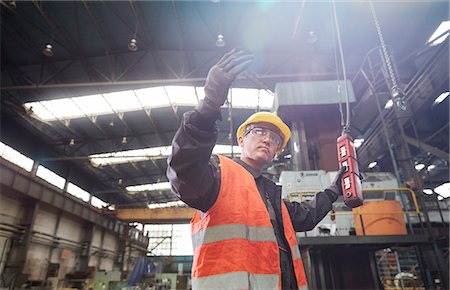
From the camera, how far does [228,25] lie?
8820mm

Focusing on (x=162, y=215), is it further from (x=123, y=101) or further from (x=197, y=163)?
(x=197, y=163)

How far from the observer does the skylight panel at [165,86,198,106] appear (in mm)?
11135

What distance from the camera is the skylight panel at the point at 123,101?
35.9 feet

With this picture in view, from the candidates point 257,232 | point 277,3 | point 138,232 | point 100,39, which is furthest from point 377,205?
point 138,232

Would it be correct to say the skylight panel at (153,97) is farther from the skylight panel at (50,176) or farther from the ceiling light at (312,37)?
the skylight panel at (50,176)

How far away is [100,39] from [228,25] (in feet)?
13.8

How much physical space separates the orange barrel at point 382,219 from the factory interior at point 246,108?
2 centimetres

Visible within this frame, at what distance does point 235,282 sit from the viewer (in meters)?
1.13

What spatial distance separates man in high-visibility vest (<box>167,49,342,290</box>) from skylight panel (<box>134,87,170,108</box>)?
1026cm

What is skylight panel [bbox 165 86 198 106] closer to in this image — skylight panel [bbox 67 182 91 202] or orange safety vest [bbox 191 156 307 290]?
skylight panel [bbox 67 182 91 202]

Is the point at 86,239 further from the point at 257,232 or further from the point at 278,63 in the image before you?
the point at 257,232

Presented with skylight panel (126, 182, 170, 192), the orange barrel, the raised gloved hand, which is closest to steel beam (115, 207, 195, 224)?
skylight panel (126, 182, 170, 192)

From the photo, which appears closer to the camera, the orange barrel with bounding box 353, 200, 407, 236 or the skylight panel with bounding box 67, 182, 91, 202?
the orange barrel with bounding box 353, 200, 407, 236

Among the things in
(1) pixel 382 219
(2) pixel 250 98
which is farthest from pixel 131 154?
(1) pixel 382 219
